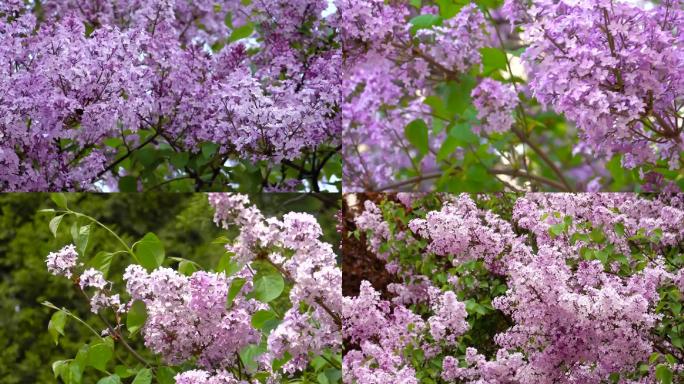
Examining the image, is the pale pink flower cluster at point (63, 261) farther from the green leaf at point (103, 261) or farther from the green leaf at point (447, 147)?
the green leaf at point (447, 147)

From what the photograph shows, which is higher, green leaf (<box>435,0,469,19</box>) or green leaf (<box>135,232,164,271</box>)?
green leaf (<box>435,0,469,19</box>)

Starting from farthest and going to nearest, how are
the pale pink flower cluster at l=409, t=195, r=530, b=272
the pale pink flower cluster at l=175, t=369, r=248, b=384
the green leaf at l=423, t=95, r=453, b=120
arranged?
the green leaf at l=423, t=95, r=453, b=120 → the pale pink flower cluster at l=409, t=195, r=530, b=272 → the pale pink flower cluster at l=175, t=369, r=248, b=384

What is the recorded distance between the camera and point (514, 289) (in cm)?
219

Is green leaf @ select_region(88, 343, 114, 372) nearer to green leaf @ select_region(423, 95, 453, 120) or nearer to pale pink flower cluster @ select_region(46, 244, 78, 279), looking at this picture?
pale pink flower cluster @ select_region(46, 244, 78, 279)

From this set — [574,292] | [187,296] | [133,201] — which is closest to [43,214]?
[133,201]

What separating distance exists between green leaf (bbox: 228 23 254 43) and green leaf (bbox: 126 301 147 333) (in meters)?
0.72

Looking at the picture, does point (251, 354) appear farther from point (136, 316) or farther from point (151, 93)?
point (151, 93)

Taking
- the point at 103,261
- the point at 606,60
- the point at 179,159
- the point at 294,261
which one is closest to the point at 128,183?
the point at 179,159

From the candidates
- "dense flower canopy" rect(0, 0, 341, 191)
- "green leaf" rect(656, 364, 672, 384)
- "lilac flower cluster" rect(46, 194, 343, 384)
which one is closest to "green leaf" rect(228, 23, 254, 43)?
"dense flower canopy" rect(0, 0, 341, 191)

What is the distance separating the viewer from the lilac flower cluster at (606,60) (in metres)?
1.85

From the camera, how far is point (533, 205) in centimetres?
229

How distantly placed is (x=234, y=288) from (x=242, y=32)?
0.73 m

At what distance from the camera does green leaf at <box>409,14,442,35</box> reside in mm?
2123

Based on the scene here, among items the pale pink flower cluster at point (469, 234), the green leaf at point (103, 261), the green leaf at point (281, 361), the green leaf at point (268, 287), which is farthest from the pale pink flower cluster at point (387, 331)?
the green leaf at point (103, 261)
